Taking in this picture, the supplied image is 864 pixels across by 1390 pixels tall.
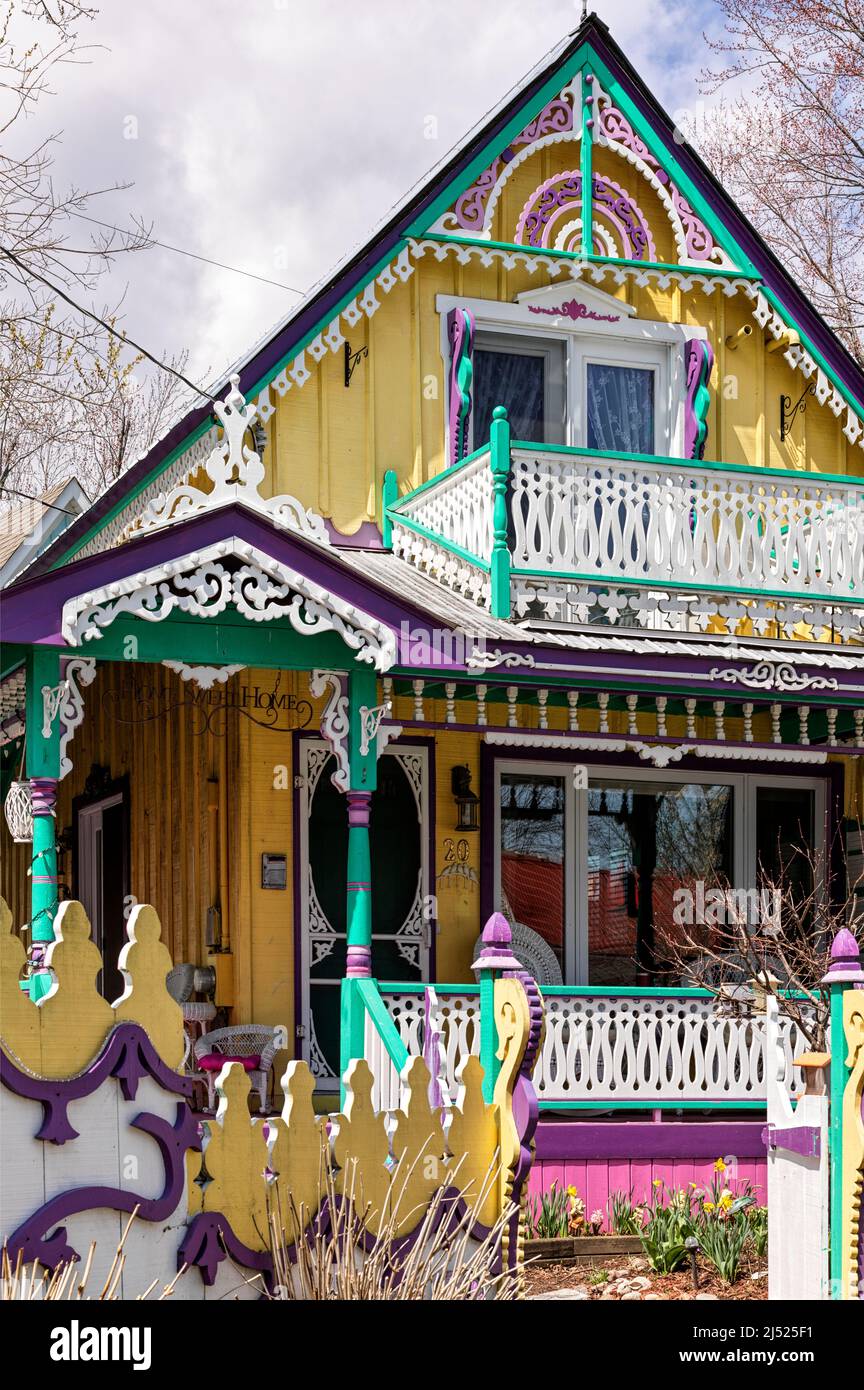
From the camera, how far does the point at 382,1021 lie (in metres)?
10.6

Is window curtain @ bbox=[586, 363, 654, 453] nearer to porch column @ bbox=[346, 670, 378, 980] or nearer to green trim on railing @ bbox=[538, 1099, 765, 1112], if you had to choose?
porch column @ bbox=[346, 670, 378, 980]

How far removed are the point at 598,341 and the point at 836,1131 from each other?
8.30 m

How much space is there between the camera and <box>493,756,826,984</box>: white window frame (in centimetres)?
1395

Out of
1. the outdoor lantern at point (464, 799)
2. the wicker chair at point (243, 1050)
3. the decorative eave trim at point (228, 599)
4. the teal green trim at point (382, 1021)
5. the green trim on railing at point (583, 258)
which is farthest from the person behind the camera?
the green trim on railing at point (583, 258)

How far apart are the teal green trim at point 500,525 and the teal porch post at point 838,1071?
4700 millimetres

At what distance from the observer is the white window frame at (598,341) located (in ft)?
47.4

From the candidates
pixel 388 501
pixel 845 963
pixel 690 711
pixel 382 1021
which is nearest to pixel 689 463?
pixel 690 711

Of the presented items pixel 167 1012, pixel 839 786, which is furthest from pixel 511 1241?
pixel 839 786

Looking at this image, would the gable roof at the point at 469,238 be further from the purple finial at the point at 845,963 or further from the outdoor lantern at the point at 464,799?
the purple finial at the point at 845,963

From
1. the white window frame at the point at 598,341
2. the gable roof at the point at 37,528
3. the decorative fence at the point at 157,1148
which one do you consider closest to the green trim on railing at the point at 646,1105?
the decorative fence at the point at 157,1148

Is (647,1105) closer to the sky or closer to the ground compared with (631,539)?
closer to the ground

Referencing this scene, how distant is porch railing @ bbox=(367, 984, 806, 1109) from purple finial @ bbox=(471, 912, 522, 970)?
4275 millimetres

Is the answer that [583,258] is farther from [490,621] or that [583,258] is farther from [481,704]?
[481,704]

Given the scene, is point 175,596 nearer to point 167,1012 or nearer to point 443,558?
point 443,558
